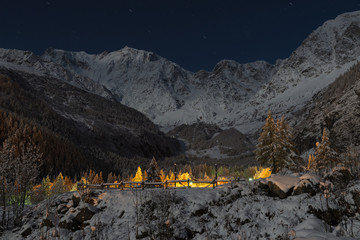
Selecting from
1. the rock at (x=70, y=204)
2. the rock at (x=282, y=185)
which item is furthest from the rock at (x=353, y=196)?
the rock at (x=70, y=204)

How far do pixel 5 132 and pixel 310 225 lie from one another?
390 ft

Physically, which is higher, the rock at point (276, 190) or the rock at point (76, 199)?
the rock at point (276, 190)

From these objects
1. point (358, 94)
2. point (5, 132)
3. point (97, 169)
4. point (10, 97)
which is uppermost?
point (10, 97)

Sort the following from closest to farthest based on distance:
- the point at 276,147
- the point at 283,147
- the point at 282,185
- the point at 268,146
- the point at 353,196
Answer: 1. the point at 353,196
2. the point at 282,185
3. the point at 276,147
4. the point at 283,147
5. the point at 268,146

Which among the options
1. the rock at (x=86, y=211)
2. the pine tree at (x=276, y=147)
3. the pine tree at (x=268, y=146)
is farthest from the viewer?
the pine tree at (x=268, y=146)

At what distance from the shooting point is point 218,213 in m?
15.3

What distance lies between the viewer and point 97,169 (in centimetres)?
13950

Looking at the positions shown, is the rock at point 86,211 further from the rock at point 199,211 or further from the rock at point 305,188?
the rock at point 305,188

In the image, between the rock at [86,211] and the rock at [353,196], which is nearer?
the rock at [353,196]

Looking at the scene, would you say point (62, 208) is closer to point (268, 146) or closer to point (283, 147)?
point (268, 146)

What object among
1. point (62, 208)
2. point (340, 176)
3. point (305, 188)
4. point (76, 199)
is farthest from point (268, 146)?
point (62, 208)

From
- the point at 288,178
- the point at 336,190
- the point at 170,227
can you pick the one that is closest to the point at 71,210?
the point at 170,227

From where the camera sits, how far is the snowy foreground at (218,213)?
11.2 metres

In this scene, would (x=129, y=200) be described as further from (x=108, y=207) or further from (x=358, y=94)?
(x=358, y=94)
